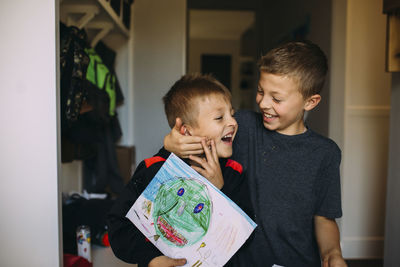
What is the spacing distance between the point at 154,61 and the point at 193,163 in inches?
85.4

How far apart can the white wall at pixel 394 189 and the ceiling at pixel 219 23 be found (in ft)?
17.6

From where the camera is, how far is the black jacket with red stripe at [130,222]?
905mm

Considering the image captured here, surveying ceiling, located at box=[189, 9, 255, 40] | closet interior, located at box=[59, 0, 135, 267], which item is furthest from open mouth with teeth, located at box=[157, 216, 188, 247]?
ceiling, located at box=[189, 9, 255, 40]

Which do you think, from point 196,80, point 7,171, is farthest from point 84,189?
point 196,80

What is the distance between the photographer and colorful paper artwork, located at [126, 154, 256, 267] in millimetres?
848

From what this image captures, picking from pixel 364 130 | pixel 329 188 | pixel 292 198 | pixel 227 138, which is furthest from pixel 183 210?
pixel 364 130

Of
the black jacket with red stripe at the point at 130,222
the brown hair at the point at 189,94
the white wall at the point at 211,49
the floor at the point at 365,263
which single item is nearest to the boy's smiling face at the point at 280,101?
the brown hair at the point at 189,94

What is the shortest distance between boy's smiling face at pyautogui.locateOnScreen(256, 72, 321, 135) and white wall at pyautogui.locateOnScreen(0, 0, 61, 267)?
671 millimetres

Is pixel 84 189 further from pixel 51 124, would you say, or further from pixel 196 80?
pixel 196 80

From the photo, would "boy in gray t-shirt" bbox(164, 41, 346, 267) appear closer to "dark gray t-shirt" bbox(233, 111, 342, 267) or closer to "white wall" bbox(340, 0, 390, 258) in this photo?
"dark gray t-shirt" bbox(233, 111, 342, 267)

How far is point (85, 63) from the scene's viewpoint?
71.2 inches

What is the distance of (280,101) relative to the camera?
1006mm

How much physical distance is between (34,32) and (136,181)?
0.61m

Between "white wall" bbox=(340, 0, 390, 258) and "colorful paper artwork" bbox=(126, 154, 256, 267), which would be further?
"white wall" bbox=(340, 0, 390, 258)
